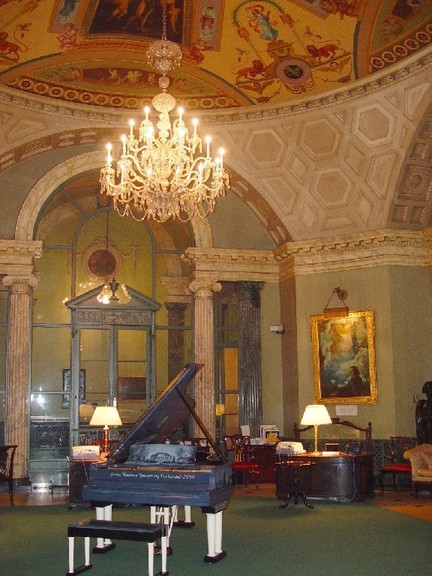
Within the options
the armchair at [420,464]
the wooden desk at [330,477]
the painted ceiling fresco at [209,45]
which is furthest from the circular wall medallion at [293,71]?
the armchair at [420,464]

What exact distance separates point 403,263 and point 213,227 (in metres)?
3.82

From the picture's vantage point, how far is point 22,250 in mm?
12992

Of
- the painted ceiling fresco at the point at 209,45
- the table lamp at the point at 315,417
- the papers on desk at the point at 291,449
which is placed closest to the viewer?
the table lamp at the point at 315,417

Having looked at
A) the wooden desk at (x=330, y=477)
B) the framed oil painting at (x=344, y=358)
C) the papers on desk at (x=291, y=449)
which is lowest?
the wooden desk at (x=330, y=477)

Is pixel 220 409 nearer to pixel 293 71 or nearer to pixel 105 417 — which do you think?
pixel 105 417

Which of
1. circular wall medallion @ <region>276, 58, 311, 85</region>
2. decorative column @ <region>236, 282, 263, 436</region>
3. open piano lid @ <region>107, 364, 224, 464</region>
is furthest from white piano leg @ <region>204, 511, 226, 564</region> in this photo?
circular wall medallion @ <region>276, 58, 311, 85</region>

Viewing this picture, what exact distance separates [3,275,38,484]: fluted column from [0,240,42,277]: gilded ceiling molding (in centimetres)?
12

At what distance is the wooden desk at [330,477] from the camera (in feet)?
34.1

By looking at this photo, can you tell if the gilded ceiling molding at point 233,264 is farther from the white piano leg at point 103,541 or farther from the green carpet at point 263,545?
the white piano leg at point 103,541

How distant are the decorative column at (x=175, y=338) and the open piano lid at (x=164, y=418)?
7.68m

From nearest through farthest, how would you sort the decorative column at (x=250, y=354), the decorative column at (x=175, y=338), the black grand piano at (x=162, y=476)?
1. the black grand piano at (x=162, y=476)
2. the decorative column at (x=250, y=354)
3. the decorative column at (x=175, y=338)

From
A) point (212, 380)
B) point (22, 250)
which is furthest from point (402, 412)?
point (22, 250)

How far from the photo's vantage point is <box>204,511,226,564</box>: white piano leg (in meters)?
6.41

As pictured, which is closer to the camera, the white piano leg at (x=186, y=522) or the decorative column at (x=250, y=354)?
the white piano leg at (x=186, y=522)
